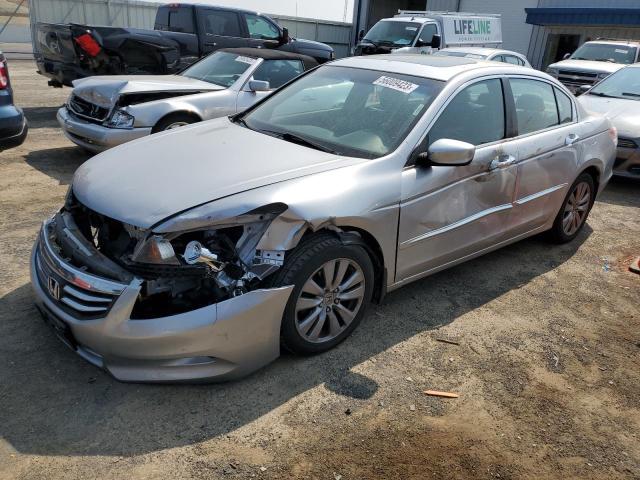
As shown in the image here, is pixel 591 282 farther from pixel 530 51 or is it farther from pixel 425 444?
pixel 530 51

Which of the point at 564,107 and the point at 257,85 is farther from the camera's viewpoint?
the point at 257,85

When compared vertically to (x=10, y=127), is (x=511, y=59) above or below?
above

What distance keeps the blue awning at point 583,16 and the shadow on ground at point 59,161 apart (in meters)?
19.2

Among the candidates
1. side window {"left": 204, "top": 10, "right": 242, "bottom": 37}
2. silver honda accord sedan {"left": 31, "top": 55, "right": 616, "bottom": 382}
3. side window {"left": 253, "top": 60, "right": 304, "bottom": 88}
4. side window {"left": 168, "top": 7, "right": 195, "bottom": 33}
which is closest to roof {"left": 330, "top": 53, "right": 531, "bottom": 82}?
silver honda accord sedan {"left": 31, "top": 55, "right": 616, "bottom": 382}

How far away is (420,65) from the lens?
4152 millimetres

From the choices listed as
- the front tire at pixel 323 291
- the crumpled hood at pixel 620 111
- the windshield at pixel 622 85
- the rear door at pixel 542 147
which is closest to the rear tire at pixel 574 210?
the rear door at pixel 542 147

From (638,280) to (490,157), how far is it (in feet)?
6.31

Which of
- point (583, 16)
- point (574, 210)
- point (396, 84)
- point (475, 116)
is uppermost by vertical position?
point (583, 16)

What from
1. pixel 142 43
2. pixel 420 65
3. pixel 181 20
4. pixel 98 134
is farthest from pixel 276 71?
pixel 181 20

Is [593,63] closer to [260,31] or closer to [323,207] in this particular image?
[260,31]

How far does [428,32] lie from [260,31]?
4638 mm

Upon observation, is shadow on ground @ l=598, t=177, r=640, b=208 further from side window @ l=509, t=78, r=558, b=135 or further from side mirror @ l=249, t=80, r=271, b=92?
side mirror @ l=249, t=80, r=271, b=92

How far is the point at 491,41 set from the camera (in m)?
15.8

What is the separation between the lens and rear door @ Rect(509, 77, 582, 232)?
14.4 ft
